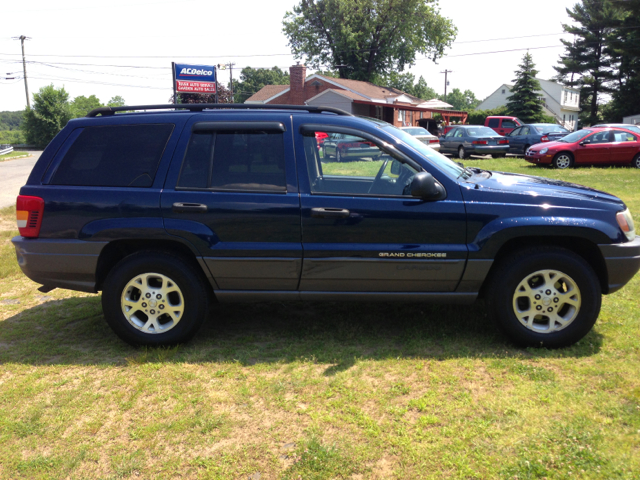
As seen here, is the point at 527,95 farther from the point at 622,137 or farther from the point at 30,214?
the point at 30,214

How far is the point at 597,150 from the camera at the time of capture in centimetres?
1753

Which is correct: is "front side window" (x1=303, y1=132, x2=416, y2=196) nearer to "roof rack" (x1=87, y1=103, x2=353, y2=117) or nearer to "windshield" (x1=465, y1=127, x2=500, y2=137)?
"roof rack" (x1=87, y1=103, x2=353, y2=117)

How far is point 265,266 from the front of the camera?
410 cm

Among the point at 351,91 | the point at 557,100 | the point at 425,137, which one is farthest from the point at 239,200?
the point at 557,100

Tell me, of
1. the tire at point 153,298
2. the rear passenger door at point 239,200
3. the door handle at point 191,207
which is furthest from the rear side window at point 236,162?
the tire at point 153,298

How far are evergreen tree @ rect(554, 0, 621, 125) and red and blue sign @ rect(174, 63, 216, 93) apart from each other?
140 feet

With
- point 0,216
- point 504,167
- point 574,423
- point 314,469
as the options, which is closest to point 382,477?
point 314,469

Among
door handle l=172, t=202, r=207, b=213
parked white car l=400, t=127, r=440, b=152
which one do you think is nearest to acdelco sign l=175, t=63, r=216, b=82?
parked white car l=400, t=127, r=440, b=152

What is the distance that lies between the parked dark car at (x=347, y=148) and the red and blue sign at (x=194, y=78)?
26083 mm

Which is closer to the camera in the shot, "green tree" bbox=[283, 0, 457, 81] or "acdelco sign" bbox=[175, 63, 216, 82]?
"acdelco sign" bbox=[175, 63, 216, 82]

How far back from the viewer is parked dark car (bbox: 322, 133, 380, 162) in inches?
165

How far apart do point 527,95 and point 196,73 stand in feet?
107

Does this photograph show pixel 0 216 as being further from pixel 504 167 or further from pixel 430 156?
pixel 504 167

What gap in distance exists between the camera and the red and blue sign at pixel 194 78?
2817 cm
